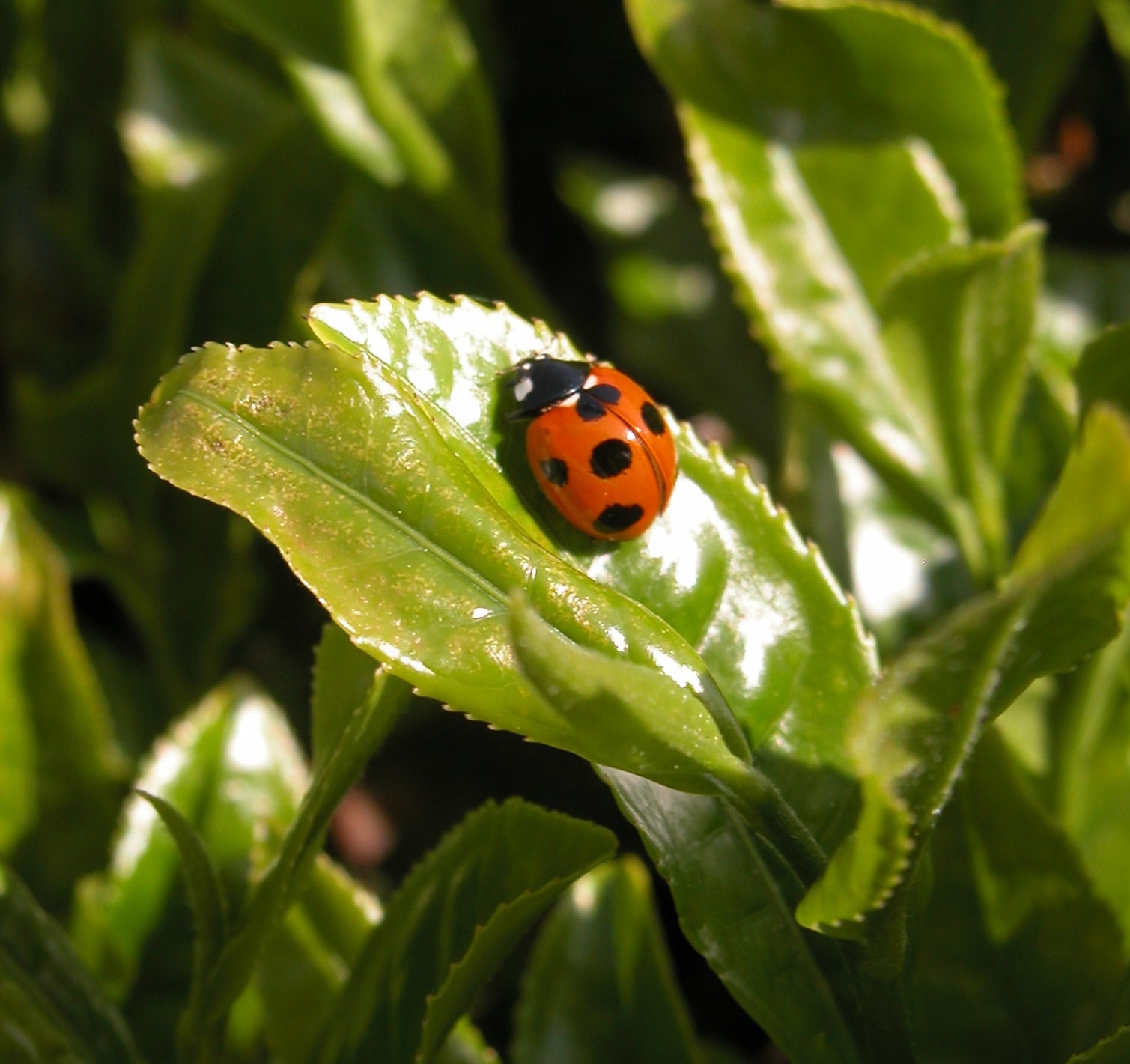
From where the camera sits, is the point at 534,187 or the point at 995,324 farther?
the point at 534,187

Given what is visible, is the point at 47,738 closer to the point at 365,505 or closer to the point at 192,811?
the point at 192,811

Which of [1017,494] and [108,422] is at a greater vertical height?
[108,422]

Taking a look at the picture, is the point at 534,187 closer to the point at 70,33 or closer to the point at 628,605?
the point at 70,33

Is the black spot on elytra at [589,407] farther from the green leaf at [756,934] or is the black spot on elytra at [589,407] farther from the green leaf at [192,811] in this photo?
the green leaf at [192,811]

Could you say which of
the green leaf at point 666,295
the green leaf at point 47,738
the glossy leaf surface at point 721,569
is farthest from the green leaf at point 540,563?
the green leaf at point 666,295

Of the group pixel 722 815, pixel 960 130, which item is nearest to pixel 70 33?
pixel 960 130

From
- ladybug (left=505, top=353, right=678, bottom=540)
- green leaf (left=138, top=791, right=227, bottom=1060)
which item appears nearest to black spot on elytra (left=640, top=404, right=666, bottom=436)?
ladybug (left=505, top=353, right=678, bottom=540)

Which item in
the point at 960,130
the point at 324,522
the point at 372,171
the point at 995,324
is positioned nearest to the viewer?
the point at 324,522
